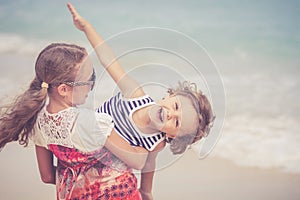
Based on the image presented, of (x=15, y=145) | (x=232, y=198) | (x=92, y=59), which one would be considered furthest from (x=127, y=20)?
(x=232, y=198)

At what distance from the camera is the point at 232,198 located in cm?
202

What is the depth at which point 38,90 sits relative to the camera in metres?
1.92

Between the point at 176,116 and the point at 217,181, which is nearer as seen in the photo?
the point at 176,116

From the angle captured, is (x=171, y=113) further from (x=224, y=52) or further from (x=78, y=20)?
(x=78, y=20)

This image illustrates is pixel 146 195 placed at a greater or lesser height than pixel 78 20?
lesser

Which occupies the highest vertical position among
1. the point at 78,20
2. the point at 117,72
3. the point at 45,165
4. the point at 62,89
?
the point at 78,20

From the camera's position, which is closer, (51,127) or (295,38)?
(51,127)

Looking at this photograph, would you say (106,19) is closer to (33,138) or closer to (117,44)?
(117,44)

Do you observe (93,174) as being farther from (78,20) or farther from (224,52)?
(224,52)

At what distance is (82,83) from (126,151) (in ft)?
1.01

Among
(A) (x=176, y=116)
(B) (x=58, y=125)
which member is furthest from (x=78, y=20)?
(A) (x=176, y=116)

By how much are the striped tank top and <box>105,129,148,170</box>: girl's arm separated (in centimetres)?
2

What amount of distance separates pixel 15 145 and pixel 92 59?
452 millimetres

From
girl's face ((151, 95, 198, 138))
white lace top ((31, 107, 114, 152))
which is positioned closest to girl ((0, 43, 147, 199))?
white lace top ((31, 107, 114, 152))
